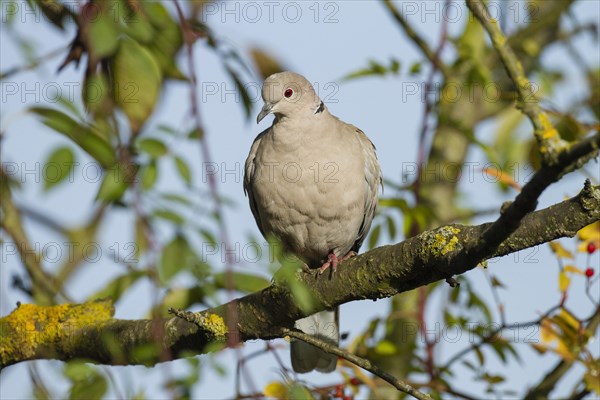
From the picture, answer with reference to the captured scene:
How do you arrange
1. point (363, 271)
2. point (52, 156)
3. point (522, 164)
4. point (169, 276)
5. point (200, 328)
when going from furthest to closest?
point (522, 164), point (200, 328), point (363, 271), point (52, 156), point (169, 276)

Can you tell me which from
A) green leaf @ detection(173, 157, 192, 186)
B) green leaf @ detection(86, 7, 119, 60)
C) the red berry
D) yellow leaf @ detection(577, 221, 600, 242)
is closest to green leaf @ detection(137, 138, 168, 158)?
green leaf @ detection(173, 157, 192, 186)

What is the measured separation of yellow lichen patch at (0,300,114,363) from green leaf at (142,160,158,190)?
1.47m

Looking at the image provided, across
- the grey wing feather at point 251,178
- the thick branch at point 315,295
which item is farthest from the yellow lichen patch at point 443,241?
the grey wing feather at point 251,178

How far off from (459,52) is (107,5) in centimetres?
258

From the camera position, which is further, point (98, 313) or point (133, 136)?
point (98, 313)

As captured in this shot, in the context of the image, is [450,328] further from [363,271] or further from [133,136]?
[133,136]

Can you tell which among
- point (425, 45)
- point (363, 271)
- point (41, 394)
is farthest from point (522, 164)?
point (41, 394)

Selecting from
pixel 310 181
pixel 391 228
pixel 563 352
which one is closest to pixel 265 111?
pixel 310 181

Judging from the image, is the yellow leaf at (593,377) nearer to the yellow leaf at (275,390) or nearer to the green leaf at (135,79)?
the yellow leaf at (275,390)

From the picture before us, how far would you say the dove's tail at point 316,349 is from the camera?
14.3ft

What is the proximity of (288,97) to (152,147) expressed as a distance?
7.46ft

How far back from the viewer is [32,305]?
3.44 metres

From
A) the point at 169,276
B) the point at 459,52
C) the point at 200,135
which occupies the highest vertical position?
the point at 459,52

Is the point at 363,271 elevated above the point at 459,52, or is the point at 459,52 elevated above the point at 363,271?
the point at 459,52
